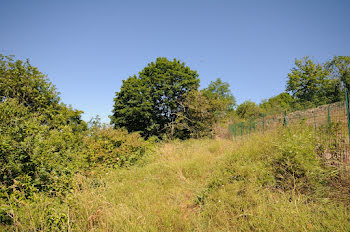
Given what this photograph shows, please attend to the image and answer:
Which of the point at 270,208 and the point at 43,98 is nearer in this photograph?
the point at 270,208

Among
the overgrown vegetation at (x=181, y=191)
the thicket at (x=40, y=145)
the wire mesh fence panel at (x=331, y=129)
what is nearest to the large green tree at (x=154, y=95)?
the thicket at (x=40, y=145)

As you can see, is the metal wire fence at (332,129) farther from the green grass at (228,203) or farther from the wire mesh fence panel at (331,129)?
the green grass at (228,203)

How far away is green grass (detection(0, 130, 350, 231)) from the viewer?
224 cm

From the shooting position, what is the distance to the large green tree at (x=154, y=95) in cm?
1912

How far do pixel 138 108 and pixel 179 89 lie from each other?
5304 millimetres

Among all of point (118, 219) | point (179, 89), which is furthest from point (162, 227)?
point (179, 89)

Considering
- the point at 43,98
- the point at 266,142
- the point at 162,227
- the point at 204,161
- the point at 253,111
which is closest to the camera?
the point at 162,227

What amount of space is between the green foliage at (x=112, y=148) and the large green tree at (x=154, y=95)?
10894mm

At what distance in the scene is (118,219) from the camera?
241cm

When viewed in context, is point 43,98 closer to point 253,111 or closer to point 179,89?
point 179,89

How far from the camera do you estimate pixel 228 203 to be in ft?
9.22

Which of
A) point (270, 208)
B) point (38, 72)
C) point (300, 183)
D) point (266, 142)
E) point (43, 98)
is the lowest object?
point (270, 208)

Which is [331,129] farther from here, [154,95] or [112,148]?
[154,95]

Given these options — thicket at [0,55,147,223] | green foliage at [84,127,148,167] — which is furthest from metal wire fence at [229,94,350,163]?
green foliage at [84,127,148,167]
